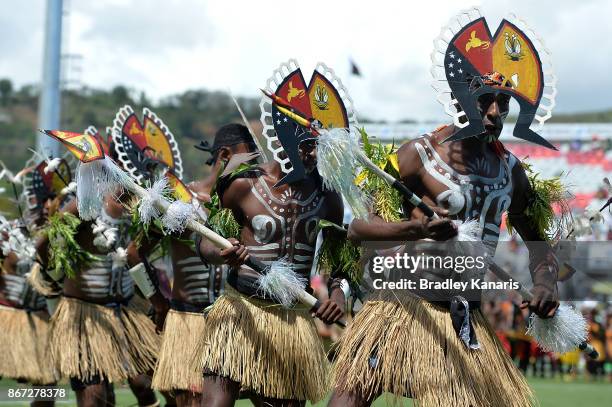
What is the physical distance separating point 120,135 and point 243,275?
2.90 m

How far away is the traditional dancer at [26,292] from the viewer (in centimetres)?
952

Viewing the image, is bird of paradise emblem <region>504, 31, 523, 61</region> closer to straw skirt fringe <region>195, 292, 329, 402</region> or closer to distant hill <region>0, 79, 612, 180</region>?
straw skirt fringe <region>195, 292, 329, 402</region>

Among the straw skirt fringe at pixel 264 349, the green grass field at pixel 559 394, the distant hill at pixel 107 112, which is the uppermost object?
the distant hill at pixel 107 112

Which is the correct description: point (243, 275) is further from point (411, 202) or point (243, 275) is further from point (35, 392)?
point (35, 392)

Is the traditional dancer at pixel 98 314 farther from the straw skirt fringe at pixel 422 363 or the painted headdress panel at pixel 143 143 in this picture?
the straw skirt fringe at pixel 422 363

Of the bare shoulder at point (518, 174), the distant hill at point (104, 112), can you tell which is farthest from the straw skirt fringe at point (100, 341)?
the distant hill at point (104, 112)

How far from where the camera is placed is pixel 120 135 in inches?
338

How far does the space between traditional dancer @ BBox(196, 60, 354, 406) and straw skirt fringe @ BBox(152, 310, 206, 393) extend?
110 centimetres

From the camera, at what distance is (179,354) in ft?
24.0

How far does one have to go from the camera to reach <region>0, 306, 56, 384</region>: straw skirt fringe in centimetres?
988

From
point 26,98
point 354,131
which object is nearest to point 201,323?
point 354,131

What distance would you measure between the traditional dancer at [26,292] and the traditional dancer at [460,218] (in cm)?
462

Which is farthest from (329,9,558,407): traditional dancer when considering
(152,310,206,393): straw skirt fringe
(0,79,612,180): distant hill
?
(0,79,612,180): distant hill

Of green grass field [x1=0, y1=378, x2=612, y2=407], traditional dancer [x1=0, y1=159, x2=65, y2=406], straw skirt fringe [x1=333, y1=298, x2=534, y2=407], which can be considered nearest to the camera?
straw skirt fringe [x1=333, y1=298, x2=534, y2=407]
